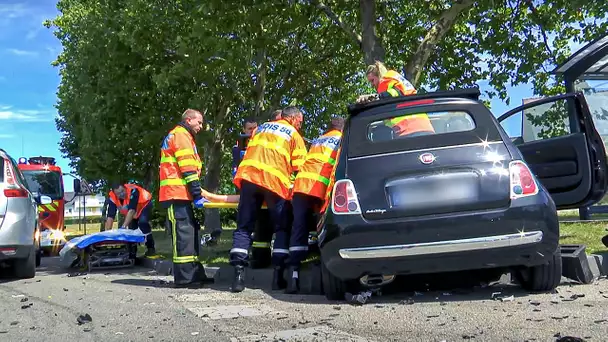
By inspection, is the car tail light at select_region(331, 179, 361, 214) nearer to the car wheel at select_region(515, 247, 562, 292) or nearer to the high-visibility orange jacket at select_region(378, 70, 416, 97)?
the car wheel at select_region(515, 247, 562, 292)

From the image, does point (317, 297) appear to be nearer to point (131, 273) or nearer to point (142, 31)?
point (131, 273)

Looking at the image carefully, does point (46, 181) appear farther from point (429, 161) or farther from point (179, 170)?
point (429, 161)

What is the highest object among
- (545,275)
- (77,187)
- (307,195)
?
(77,187)

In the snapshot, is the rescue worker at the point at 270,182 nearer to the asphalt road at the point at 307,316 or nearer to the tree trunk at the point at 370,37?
the asphalt road at the point at 307,316

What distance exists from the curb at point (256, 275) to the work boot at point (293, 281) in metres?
0.09

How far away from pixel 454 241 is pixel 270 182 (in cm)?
241

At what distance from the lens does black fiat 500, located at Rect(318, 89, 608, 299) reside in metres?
4.91

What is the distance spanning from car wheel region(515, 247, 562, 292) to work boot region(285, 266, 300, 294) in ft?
7.30

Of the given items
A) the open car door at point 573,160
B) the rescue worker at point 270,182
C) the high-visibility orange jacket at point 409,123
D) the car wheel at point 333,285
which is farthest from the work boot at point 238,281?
the open car door at point 573,160

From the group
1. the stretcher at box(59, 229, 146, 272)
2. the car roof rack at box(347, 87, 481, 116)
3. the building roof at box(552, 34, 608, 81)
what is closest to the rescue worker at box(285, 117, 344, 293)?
the car roof rack at box(347, 87, 481, 116)

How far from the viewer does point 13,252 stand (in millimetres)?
7957

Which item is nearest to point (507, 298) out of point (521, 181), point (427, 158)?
point (521, 181)

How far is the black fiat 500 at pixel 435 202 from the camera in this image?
4906mm

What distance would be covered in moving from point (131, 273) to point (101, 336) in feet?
16.6
